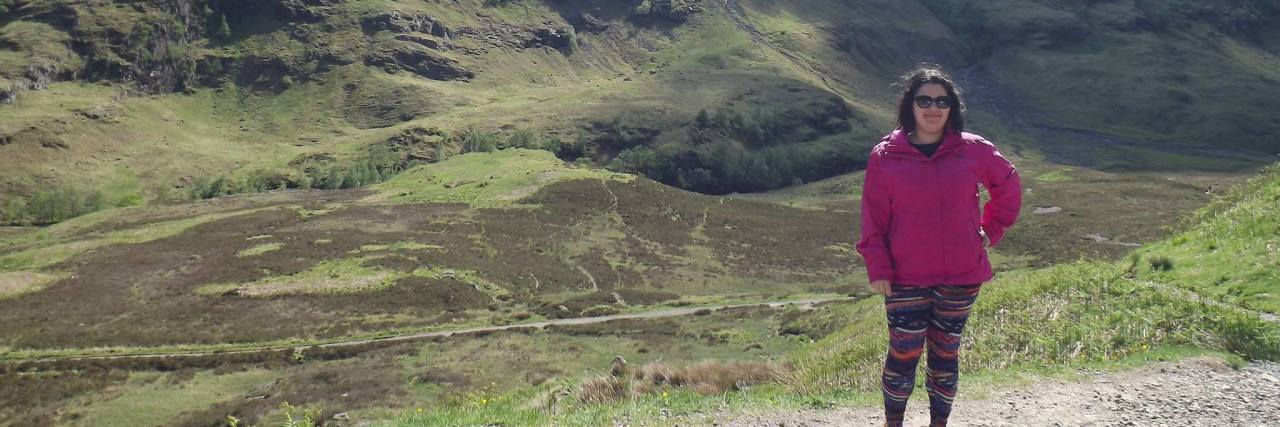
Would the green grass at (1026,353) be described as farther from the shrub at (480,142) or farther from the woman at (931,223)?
the shrub at (480,142)

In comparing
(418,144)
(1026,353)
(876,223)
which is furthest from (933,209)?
(418,144)

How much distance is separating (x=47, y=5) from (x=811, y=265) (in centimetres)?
16489

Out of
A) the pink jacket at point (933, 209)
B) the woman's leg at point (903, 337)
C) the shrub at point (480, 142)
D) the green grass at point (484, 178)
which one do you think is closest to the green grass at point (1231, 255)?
the pink jacket at point (933, 209)

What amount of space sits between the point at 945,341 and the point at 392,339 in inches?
1638

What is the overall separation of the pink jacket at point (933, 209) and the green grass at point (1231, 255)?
7.80m

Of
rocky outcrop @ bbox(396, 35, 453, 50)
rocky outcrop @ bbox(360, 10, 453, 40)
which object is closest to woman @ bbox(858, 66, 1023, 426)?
rocky outcrop @ bbox(396, 35, 453, 50)

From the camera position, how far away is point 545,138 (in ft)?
435

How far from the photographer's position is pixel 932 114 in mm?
7145

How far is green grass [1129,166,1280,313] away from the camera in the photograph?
12469 mm

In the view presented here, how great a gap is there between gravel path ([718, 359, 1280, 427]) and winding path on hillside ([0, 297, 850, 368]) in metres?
38.3

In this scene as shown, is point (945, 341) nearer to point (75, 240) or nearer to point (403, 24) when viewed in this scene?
point (75, 240)

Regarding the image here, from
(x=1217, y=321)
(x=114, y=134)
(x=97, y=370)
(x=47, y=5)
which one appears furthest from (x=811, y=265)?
(x=47, y=5)

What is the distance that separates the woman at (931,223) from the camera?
6992 mm

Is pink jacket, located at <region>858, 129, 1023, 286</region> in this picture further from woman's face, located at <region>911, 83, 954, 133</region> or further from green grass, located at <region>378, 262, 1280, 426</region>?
green grass, located at <region>378, 262, 1280, 426</region>
